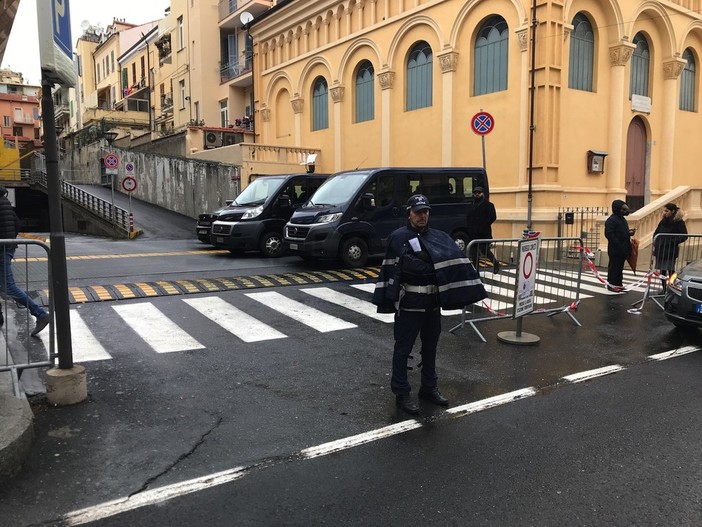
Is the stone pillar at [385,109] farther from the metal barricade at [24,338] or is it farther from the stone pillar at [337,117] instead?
the metal barricade at [24,338]

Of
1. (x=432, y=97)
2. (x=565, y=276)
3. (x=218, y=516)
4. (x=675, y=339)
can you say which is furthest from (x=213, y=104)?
(x=218, y=516)

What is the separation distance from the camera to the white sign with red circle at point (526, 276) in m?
7.38

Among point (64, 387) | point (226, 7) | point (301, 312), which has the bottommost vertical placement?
point (301, 312)

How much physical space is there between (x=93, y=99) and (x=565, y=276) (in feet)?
213

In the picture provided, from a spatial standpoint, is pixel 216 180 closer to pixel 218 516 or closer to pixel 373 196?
pixel 373 196

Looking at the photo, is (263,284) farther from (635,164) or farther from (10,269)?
(635,164)

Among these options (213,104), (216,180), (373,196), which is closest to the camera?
(373,196)

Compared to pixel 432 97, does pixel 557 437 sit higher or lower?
lower

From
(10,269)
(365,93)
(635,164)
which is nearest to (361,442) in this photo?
(10,269)

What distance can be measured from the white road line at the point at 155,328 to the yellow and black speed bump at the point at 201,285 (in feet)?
2.62

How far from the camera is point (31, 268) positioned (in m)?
11.2

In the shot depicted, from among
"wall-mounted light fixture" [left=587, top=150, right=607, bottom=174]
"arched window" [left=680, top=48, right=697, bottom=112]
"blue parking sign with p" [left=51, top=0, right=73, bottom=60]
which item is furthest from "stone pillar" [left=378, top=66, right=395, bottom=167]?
"blue parking sign with p" [left=51, top=0, right=73, bottom=60]

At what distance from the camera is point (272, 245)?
15.0m

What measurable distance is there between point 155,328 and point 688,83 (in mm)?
21891
